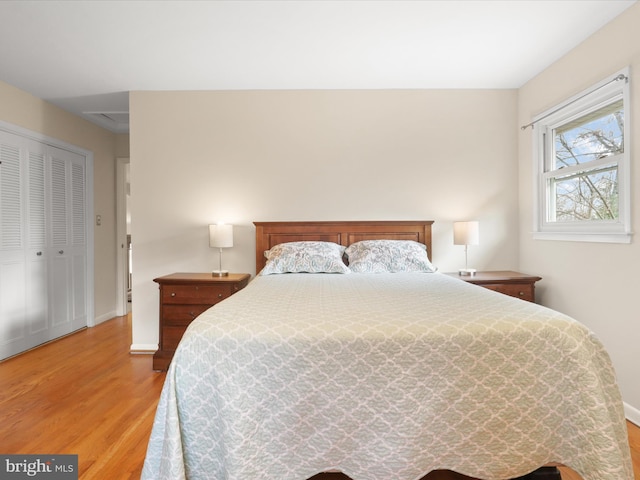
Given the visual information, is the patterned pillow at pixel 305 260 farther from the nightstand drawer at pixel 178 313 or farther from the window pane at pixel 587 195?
the window pane at pixel 587 195

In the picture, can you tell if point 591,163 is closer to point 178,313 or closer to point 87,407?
point 178,313

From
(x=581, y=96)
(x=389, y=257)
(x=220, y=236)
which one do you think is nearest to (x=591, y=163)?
(x=581, y=96)

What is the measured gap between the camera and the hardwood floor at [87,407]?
1866 millimetres

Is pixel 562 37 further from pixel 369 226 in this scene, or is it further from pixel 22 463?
pixel 22 463

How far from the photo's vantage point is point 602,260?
2.55 m

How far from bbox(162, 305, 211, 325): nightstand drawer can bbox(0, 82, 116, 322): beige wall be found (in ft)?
6.71

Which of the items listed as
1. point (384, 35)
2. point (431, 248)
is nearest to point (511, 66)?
point (384, 35)

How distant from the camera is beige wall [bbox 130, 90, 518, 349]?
3.59 meters

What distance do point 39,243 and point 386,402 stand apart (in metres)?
3.97

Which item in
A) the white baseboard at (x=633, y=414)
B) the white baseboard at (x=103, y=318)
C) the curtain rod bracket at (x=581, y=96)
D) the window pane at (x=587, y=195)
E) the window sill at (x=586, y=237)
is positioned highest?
the curtain rod bracket at (x=581, y=96)

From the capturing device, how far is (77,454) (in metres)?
1.89

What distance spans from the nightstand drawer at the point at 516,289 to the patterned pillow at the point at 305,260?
121 centimetres

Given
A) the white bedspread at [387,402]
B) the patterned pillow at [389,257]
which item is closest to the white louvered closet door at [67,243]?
the patterned pillow at [389,257]

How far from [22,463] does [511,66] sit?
4118 millimetres
